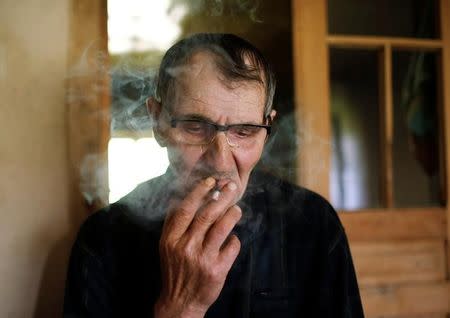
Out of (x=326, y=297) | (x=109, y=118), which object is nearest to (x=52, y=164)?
(x=109, y=118)

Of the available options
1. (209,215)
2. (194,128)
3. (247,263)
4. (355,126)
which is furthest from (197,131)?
(355,126)

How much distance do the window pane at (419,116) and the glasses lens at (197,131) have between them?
939 millimetres

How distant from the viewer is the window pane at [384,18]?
1429 millimetres

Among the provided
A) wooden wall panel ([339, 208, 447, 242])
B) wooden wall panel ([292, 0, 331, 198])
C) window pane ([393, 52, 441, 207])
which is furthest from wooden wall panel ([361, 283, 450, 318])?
wooden wall panel ([292, 0, 331, 198])

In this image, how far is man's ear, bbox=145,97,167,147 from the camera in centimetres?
98

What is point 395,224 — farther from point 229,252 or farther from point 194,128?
point 194,128

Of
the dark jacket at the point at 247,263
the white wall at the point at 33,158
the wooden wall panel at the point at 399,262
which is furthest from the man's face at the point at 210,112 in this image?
the wooden wall panel at the point at 399,262

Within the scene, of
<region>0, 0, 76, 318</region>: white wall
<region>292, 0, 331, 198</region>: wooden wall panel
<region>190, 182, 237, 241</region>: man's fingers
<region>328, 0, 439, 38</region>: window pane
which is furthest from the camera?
<region>328, 0, 439, 38</region>: window pane

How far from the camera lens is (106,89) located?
1086 mm

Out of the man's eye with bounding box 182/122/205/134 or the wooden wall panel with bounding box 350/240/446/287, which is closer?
the man's eye with bounding box 182/122/205/134

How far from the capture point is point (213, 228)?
859 millimetres

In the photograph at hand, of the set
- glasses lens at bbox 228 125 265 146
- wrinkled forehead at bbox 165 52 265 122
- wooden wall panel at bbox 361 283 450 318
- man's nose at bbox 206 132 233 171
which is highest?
wrinkled forehead at bbox 165 52 265 122

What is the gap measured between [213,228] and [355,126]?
1.94 metres

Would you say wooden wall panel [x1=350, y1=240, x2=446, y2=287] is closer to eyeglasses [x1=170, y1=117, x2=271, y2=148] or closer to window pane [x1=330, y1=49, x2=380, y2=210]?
window pane [x1=330, y1=49, x2=380, y2=210]
